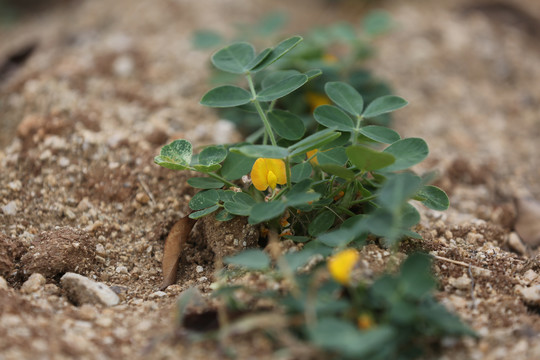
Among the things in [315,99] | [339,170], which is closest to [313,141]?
[339,170]

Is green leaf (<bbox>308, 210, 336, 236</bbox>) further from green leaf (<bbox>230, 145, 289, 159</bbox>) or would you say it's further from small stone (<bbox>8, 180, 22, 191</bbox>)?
small stone (<bbox>8, 180, 22, 191</bbox>)

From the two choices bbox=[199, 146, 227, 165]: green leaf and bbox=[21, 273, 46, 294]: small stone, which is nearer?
bbox=[21, 273, 46, 294]: small stone

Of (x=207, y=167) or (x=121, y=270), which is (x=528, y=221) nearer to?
(x=207, y=167)

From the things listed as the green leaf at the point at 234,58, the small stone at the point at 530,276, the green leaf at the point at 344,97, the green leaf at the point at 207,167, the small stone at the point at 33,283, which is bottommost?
the small stone at the point at 530,276

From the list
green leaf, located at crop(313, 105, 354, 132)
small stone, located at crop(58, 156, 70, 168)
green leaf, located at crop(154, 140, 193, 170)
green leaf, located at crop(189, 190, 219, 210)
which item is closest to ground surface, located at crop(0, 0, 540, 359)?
small stone, located at crop(58, 156, 70, 168)

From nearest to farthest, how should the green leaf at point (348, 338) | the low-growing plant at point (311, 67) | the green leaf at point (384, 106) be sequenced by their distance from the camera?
the green leaf at point (348, 338)
the green leaf at point (384, 106)
the low-growing plant at point (311, 67)

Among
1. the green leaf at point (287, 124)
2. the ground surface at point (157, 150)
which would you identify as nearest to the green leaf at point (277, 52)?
the green leaf at point (287, 124)

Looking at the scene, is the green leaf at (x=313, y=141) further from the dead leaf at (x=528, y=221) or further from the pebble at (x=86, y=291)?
the dead leaf at (x=528, y=221)

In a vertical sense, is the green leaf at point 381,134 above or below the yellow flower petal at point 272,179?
above
